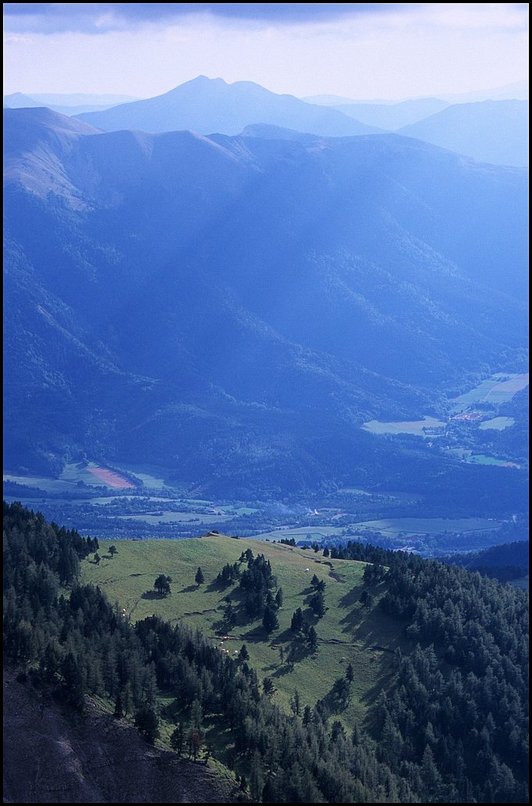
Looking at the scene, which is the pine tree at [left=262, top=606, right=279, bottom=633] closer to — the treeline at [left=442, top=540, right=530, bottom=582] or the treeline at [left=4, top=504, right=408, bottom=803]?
the treeline at [left=4, top=504, right=408, bottom=803]

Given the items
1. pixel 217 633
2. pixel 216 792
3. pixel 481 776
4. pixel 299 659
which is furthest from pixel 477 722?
pixel 216 792

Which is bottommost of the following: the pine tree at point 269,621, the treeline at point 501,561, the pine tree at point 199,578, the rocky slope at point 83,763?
the rocky slope at point 83,763

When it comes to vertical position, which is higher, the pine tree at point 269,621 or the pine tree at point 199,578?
the pine tree at point 199,578

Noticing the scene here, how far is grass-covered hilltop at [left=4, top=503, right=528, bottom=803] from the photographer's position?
80.5 meters

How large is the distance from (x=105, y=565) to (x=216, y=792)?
142ft

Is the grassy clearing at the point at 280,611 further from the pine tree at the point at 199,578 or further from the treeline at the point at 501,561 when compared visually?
the treeline at the point at 501,561

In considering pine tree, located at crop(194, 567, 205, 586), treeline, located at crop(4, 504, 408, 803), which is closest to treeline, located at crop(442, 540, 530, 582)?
pine tree, located at crop(194, 567, 205, 586)

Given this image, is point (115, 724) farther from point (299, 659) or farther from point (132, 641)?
point (299, 659)

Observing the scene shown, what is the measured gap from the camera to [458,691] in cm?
10331

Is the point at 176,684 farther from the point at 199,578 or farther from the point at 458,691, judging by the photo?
the point at 458,691

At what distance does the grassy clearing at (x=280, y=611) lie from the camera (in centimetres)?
10406

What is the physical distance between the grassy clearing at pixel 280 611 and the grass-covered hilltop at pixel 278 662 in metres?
0.20

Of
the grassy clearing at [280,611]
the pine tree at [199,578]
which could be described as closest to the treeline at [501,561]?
the grassy clearing at [280,611]

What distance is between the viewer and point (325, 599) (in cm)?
11912
